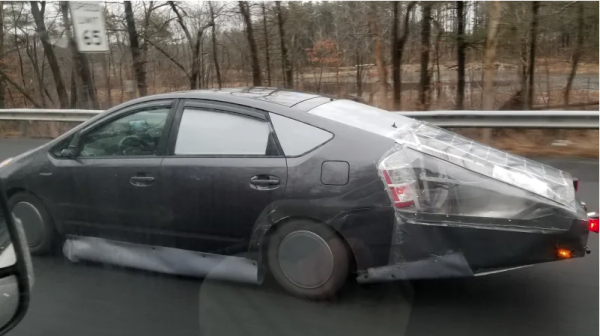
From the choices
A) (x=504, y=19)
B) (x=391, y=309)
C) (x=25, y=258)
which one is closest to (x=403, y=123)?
(x=391, y=309)

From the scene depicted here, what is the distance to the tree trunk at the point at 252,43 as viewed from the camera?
1630 centimetres

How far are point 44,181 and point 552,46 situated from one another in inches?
540

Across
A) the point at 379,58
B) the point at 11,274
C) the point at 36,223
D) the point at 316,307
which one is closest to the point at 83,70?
the point at 379,58

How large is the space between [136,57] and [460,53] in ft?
31.8

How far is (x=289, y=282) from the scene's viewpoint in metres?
3.86

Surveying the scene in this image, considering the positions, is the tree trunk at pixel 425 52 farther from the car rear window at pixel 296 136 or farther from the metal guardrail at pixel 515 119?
the car rear window at pixel 296 136

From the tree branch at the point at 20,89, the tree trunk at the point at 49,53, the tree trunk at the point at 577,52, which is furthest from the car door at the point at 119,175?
the tree branch at the point at 20,89

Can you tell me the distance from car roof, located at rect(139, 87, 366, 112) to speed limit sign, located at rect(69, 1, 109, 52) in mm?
4611

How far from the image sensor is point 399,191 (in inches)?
138

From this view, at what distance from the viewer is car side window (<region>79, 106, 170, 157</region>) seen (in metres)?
4.30

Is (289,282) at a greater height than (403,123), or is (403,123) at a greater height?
(403,123)

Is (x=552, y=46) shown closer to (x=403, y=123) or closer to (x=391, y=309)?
(x=403, y=123)

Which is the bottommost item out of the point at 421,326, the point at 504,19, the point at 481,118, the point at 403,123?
the point at 421,326

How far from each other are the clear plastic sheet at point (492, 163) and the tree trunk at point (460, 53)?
11.0 metres
